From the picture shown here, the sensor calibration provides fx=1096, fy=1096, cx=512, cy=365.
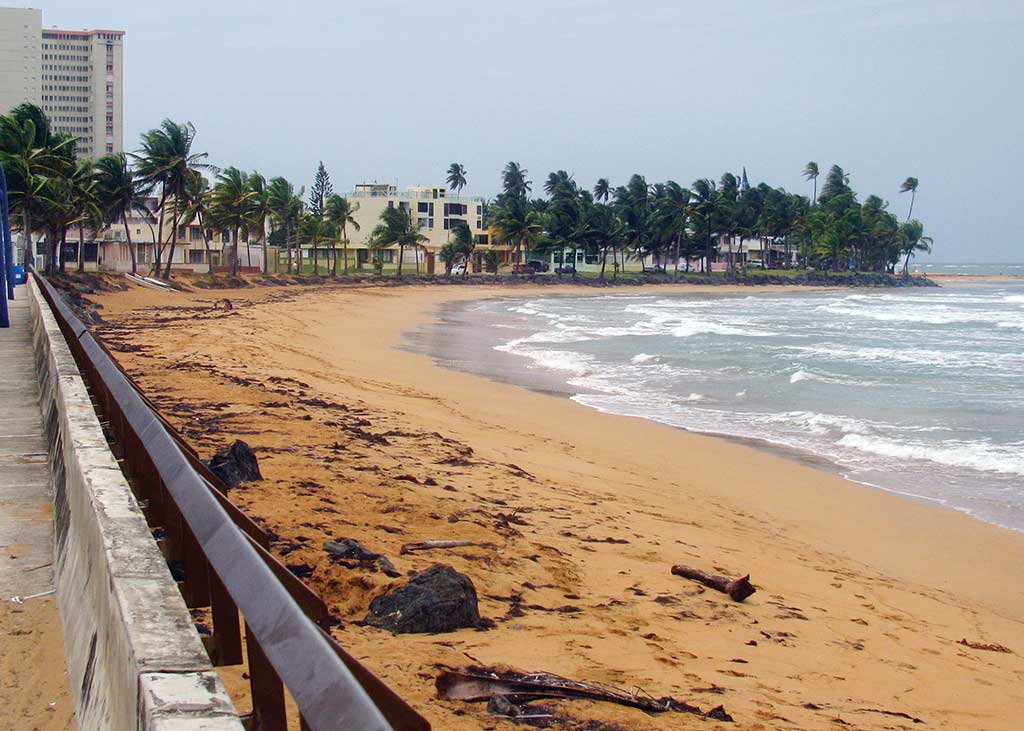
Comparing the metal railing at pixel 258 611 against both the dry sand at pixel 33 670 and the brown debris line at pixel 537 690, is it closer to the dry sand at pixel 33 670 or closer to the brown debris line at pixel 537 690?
the dry sand at pixel 33 670

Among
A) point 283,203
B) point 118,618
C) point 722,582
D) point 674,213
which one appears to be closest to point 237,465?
point 722,582

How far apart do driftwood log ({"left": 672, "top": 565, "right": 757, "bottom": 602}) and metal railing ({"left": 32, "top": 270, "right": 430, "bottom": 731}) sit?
325 cm

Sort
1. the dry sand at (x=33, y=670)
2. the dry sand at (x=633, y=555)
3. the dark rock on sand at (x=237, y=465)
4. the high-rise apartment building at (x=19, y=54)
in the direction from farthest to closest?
the high-rise apartment building at (x=19, y=54) → the dark rock on sand at (x=237, y=465) → the dry sand at (x=633, y=555) → the dry sand at (x=33, y=670)

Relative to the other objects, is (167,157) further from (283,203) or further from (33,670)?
(33,670)

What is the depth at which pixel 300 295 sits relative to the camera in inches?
2295

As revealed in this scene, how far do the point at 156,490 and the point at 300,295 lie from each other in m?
54.4

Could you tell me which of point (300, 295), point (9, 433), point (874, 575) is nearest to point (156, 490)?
point (9, 433)

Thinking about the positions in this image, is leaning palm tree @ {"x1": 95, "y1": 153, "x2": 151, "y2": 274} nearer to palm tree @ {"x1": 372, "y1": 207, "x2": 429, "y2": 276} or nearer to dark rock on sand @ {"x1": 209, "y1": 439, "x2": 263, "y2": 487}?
palm tree @ {"x1": 372, "y1": 207, "x2": 429, "y2": 276}

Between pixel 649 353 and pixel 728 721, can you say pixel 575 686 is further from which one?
pixel 649 353

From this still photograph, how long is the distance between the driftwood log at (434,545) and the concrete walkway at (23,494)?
1.97m

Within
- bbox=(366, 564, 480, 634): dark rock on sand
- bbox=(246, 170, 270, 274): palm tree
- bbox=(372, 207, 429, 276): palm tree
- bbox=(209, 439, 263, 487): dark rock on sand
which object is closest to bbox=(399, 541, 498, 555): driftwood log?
bbox=(366, 564, 480, 634): dark rock on sand

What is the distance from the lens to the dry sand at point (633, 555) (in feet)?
16.4

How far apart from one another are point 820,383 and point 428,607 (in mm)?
18197

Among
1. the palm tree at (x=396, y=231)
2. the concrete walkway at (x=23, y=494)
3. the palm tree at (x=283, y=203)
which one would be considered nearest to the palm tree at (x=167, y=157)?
the palm tree at (x=283, y=203)
